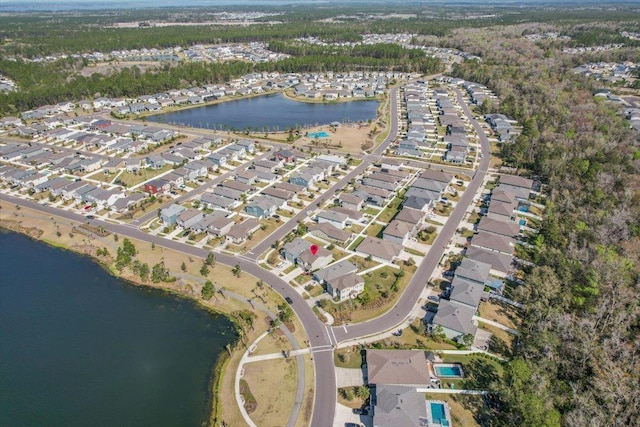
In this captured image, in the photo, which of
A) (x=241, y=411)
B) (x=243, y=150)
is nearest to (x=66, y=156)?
(x=243, y=150)

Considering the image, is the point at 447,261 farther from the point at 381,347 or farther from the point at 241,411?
the point at 241,411

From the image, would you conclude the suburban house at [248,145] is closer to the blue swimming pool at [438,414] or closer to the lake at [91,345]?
the lake at [91,345]

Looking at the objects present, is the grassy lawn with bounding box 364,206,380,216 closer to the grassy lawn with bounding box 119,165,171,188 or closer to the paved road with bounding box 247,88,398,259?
the paved road with bounding box 247,88,398,259

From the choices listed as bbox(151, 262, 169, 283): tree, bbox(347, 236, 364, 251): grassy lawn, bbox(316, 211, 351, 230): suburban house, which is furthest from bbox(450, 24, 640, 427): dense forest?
bbox(151, 262, 169, 283): tree

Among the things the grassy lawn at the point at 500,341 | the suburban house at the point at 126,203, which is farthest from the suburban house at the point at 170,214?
the grassy lawn at the point at 500,341

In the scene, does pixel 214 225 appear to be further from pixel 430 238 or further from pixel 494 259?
pixel 494 259

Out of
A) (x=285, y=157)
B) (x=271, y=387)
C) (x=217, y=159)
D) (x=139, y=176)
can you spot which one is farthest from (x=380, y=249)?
(x=139, y=176)
